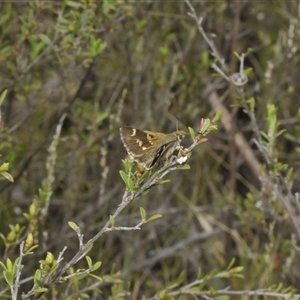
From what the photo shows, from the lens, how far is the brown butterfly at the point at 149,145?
1.88 metres

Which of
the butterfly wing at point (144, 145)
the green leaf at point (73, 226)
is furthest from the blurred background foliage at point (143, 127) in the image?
the green leaf at point (73, 226)

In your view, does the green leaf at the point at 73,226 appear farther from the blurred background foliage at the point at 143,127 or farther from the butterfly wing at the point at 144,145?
the blurred background foliage at the point at 143,127

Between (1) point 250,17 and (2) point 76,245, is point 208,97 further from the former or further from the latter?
(2) point 76,245

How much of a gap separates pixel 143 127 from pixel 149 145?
5.08 ft

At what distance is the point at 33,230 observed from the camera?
237cm

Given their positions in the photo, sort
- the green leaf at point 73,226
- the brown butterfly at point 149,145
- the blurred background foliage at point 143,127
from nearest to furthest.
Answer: the green leaf at point 73,226 → the brown butterfly at point 149,145 → the blurred background foliage at point 143,127

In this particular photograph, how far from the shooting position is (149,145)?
2010mm

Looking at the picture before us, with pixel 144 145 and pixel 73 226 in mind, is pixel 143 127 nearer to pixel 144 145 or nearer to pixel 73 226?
pixel 144 145

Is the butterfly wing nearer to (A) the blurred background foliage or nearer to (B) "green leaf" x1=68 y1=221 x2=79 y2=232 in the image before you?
(B) "green leaf" x1=68 y1=221 x2=79 y2=232

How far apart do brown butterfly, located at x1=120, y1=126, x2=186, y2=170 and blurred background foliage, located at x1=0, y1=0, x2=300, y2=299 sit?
0.80 m

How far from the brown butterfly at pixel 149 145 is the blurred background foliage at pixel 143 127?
31.5 inches

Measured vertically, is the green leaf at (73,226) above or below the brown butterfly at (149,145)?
below

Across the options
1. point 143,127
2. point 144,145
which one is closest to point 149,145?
point 144,145

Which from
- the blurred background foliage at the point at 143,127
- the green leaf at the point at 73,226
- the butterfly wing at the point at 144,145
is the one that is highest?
Answer: the butterfly wing at the point at 144,145
